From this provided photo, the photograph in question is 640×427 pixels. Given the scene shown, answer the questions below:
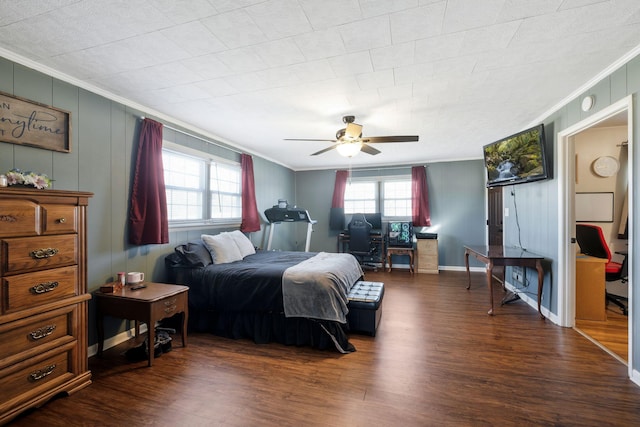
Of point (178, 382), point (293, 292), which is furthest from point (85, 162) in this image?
point (293, 292)

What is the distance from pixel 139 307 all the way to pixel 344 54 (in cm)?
265

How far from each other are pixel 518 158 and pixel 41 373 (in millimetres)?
5081

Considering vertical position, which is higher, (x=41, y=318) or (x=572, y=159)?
(x=572, y=159)

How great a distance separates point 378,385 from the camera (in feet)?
6.59

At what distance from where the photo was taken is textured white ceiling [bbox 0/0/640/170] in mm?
1578

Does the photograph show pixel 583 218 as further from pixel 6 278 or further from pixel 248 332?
pixel 6 278

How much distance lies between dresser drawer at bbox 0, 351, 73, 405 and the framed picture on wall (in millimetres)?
6172

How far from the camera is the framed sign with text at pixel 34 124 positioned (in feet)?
6.44

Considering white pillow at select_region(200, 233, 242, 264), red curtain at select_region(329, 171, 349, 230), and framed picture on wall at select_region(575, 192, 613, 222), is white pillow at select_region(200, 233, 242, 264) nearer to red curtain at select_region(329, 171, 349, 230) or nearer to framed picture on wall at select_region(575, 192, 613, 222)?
red curtain at select_region(329, 171, 349, 230)

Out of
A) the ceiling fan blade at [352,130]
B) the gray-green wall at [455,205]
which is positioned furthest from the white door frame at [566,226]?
the gray-green wall at [455,205]

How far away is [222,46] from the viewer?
191 centimetres

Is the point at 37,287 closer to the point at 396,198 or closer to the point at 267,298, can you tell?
the point at 267,298

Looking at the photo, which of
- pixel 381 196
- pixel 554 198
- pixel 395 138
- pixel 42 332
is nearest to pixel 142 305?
pixel 42 332

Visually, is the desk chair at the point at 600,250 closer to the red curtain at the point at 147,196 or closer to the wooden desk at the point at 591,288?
the wooden desk at the point at 591,288
